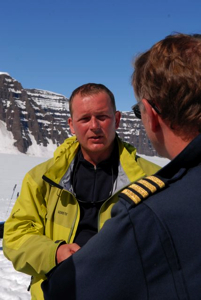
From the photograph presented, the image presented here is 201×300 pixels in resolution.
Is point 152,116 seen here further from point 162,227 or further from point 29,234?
point 29,234

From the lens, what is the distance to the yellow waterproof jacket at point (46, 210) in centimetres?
211

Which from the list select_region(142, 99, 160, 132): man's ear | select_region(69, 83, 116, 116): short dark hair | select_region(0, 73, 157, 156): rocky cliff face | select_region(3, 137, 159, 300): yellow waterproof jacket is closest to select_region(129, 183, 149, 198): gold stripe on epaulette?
select_region(142, 99, 160, 132): man's ear

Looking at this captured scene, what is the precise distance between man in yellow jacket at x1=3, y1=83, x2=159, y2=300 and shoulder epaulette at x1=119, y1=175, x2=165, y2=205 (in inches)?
38.6

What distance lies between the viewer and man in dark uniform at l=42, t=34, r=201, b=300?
0.93 meters

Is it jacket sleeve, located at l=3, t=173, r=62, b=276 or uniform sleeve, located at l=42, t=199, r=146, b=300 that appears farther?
jacket sleeve, located at l=3, t=173, r=62, b=276

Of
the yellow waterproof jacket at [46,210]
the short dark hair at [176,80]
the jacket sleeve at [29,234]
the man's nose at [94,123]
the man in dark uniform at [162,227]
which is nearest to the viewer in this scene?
the man in dark uniform at [162,227]

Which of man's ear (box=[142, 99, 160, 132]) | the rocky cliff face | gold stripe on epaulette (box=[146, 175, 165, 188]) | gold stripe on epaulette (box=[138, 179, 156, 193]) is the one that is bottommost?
the rocky cliff face

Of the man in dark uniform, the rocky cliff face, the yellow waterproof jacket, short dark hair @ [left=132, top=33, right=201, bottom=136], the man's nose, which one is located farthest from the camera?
the rocky cliff face

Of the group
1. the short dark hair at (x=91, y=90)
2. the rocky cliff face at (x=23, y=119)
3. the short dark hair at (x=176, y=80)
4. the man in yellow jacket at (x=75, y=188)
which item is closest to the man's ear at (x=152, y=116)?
the short dark hair at (x=176, y=80)

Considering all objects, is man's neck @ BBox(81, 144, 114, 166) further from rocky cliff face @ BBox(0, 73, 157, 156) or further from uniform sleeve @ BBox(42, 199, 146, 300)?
rocky cliff face @ BBox(0, 73, 157, 156)

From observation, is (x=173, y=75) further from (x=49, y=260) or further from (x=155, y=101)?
(x=49, y=260)

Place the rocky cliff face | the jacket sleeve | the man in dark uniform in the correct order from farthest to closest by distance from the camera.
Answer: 1. the rocky cliff face
2. the jacket sleeve
3. the man in dark uniform

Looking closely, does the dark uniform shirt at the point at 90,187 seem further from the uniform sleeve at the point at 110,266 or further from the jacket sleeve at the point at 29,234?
the uniform sleeve at the point at 110,266

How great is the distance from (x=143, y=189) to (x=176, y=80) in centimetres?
36
